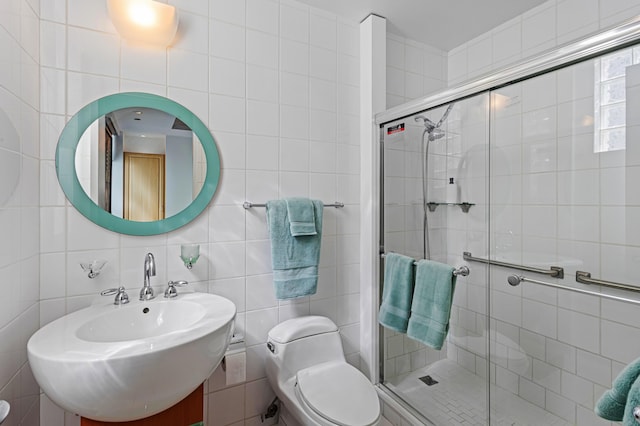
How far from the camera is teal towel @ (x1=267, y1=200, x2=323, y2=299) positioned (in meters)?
1.54

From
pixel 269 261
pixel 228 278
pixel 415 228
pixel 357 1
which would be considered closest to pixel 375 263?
pixel 415 228

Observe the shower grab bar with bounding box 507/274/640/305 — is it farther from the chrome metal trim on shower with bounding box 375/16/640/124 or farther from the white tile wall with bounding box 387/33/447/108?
the white tile wall with bounding box 387/33/447/108

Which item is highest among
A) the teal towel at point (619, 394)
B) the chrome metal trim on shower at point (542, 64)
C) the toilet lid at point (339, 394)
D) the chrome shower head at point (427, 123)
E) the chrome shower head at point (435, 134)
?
the chrome metal trim on shower at point (542, 64)

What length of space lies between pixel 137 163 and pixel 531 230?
1765 millimetres

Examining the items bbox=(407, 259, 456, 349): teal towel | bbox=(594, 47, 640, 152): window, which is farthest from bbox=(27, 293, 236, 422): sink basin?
bbox=(594, 47, 640, 152): window

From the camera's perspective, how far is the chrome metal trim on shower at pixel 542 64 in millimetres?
931

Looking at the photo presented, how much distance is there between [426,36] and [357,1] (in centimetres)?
63

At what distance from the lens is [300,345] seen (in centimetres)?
156

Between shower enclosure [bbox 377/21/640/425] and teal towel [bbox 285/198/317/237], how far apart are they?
0.53 meters

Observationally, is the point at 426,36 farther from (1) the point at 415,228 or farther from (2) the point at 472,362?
(2) the point at 472,362

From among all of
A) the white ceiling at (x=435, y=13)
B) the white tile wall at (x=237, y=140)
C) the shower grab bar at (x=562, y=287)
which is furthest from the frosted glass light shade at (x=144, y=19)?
the shower grab bar at (x=562, y=287)

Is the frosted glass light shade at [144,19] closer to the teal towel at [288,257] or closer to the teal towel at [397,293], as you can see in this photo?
the teal towel at [288,257]

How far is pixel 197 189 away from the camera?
4.76 ft

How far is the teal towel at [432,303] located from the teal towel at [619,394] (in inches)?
24.4
